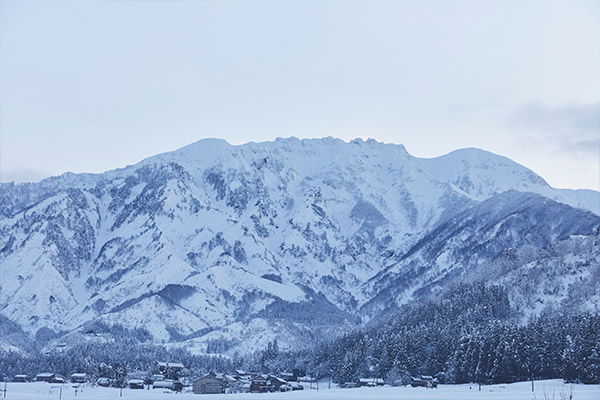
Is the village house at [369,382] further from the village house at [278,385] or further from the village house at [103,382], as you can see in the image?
the village house at [103,382]

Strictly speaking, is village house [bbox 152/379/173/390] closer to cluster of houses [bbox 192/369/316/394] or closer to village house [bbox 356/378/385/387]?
cluster of houses [bbox 192/369/316/394]

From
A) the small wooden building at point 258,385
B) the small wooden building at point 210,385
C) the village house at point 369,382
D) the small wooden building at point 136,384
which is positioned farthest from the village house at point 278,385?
the small wooden building at point 136,384

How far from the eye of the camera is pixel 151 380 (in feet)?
646

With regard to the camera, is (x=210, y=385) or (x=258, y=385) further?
(x=258, y=385)

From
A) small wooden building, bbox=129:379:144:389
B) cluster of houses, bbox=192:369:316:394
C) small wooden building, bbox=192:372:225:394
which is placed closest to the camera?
small wooden building, bbox=192:372:225:394

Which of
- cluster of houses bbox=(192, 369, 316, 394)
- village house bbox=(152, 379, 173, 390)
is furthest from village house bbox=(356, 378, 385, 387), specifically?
village house bbox=(152, 379, 173, 390)

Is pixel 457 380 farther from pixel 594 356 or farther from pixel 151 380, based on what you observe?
pixel 151 380

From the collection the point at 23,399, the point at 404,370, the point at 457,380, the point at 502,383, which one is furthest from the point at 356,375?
the point at 23,399

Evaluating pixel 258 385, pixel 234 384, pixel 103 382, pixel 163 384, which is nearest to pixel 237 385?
pixel 234 384

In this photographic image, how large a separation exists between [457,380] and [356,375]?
39528 millimetres

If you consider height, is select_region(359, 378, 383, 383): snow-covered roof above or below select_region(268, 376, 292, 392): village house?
above

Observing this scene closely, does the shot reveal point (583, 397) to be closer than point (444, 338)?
Yes

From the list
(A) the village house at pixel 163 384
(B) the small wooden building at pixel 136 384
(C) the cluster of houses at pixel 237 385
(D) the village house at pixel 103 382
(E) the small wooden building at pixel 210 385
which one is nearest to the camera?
(E) the small wooden building at pixel 210 385

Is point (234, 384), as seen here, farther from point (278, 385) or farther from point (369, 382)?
point (369, 382)
